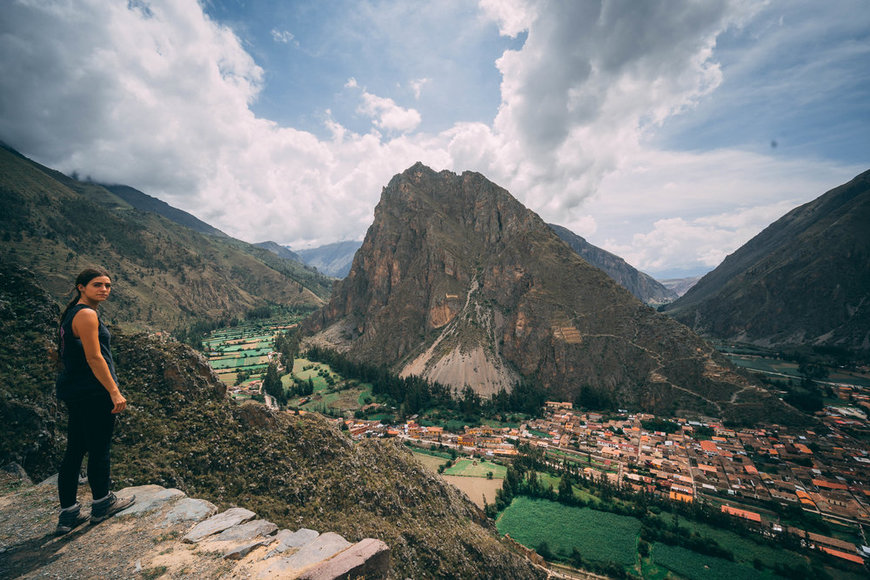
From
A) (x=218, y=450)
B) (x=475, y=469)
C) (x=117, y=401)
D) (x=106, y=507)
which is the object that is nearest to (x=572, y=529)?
(x=475, y=469)

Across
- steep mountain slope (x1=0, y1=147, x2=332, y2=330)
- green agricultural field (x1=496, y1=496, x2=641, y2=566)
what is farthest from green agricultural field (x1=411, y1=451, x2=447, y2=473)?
steep mountain slope (x1=0, y1=147, x2=332, y2=330)

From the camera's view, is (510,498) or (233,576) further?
(510,498)

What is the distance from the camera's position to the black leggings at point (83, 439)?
7.04 m

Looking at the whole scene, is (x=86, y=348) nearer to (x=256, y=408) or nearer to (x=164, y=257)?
(x=256, y=408)

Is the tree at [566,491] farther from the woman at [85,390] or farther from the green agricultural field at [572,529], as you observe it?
the woman at [85,390]

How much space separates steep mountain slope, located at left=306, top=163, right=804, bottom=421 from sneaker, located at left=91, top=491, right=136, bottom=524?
86658 mm

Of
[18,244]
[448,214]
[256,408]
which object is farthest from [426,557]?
[18,244]

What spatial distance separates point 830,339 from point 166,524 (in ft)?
633

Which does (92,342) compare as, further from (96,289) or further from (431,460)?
(431,460)

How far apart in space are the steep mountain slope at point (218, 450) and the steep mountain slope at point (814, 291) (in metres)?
171

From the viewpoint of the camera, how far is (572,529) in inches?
1726

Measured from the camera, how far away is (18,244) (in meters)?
113

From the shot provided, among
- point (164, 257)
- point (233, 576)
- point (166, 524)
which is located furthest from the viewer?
point (164, 257)

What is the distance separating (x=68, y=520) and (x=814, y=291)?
20410cm
